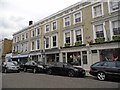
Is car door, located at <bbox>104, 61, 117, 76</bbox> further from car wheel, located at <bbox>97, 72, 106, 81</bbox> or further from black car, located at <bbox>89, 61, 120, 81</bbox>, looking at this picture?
car wheel, located at <bbox>97, 72, 106, 81</bbox>

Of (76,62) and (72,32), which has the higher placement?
(72,32)

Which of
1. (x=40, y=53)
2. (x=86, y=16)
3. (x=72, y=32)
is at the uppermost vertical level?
(x=86, y=16)

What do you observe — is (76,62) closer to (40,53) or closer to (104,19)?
(104,19)

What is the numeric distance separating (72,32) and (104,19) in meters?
5.40

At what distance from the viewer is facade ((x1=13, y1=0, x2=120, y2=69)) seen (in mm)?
19312

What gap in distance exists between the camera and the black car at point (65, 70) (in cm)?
1615

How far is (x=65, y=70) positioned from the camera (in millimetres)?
17125

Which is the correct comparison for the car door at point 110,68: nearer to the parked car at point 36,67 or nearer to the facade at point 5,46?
the parked car at point 36,67

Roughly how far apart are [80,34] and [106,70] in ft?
33.5

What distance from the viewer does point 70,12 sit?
2477cm

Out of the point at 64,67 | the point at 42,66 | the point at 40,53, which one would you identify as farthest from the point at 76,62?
the point at 40,53

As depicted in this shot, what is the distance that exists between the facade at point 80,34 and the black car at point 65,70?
4563 mm

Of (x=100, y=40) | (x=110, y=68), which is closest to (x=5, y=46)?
(x=100, y=40)

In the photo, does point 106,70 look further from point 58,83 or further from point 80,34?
point 80,34
